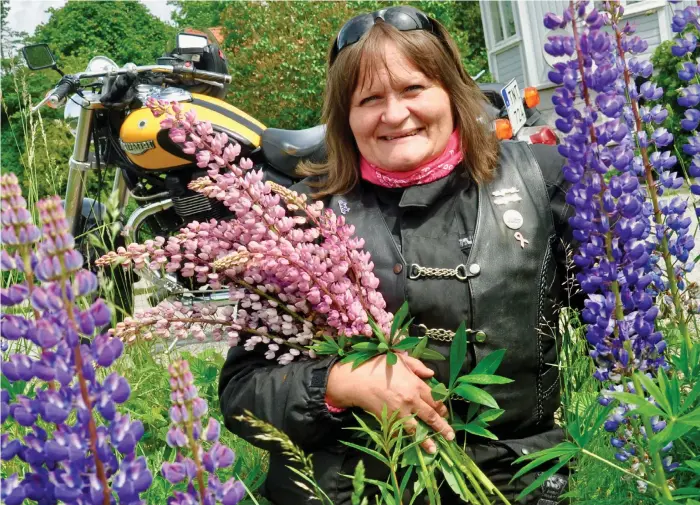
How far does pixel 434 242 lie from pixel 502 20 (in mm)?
16551

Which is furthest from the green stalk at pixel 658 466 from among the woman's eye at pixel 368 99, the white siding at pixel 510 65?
the white siding at pixel 510 65

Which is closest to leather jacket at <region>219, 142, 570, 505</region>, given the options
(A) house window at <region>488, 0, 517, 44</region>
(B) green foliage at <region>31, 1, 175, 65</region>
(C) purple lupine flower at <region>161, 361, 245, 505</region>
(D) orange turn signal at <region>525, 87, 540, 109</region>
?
(C) purple lupine flower at <region>161, 361, 245, 505</region>

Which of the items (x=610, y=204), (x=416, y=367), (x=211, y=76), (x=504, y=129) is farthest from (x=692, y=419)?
(x=211, y=76)

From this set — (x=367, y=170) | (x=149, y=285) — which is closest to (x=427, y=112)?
(x=367, y=170)

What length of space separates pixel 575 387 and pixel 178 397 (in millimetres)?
1557

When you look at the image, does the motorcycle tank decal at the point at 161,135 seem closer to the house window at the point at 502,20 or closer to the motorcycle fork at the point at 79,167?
the motorcycle fork at the point at 79,167

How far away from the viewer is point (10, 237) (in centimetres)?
59

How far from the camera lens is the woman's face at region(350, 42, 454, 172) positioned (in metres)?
1.92

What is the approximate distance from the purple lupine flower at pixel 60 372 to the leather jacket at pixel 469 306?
1097mm

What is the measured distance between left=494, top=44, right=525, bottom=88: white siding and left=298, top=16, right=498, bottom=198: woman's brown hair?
14813 millimetres

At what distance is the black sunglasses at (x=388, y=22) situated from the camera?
6.48ft

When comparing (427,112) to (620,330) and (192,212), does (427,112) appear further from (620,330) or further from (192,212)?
(192,212)

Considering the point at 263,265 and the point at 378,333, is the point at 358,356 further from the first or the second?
the point at 263,265

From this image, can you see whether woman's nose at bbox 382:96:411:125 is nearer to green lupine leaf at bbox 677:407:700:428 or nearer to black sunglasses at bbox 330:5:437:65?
black sunglasses at bbox 330:5:437:65
